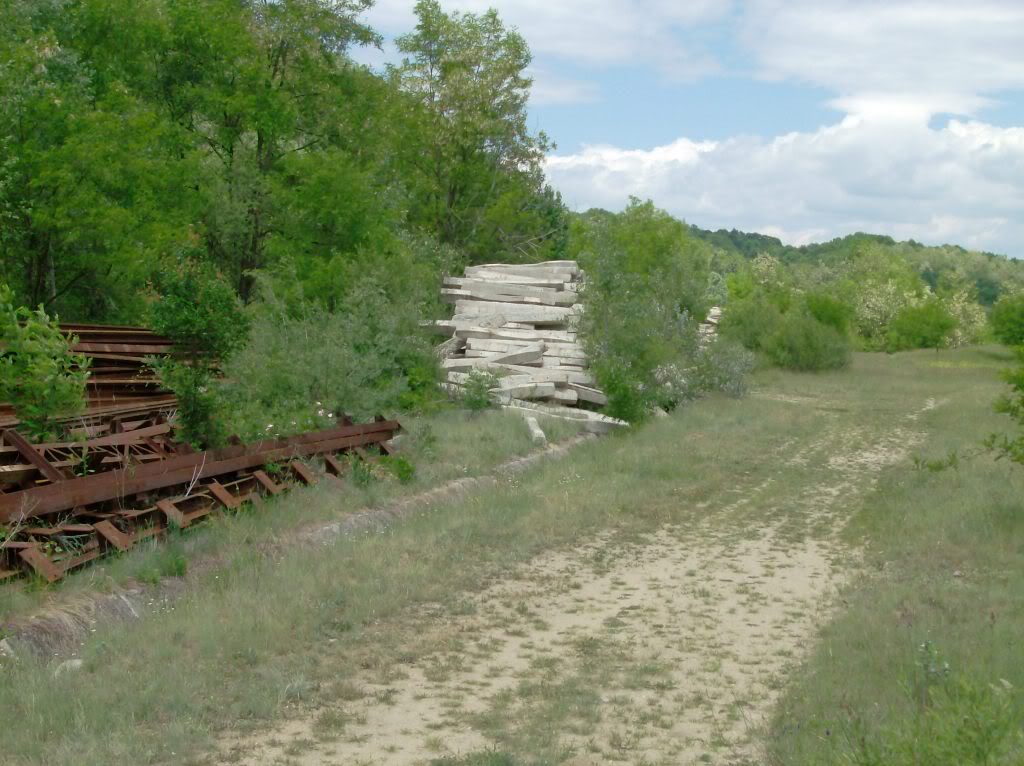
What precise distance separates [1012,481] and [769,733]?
928 centimetres

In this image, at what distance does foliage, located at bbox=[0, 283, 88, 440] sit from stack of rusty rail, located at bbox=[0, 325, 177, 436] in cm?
170

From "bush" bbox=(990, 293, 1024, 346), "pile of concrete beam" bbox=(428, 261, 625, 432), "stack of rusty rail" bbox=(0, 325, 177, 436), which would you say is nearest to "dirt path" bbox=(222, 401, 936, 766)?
"stack of rusty rail" bbox=(0, 325, 177, 436)

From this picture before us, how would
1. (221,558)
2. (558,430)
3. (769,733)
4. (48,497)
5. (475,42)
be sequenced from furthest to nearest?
1. (475,42)
2. (558,430)
3. (221,558)
4. (48,497)
5. (769,733)

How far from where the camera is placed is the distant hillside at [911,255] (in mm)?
113625

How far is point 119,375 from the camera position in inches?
557

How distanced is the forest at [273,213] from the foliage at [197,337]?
0.03 metres

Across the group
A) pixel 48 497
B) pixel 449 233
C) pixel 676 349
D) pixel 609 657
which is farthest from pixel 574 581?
pixel 449 233

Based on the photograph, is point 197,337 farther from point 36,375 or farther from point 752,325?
point 752,325

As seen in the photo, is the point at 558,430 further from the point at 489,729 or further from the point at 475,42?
the point at 475,42

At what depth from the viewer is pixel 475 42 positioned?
41.9 meters

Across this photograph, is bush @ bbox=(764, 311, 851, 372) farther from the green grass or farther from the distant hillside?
the distant hillside

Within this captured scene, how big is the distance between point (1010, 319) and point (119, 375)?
42652mm

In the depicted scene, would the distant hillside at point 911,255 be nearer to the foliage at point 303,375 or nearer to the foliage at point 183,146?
the foliage at point 183,146

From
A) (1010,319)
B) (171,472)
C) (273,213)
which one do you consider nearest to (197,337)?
(171,472)
